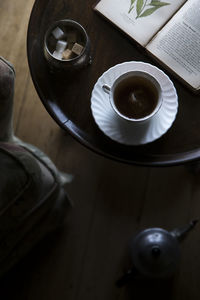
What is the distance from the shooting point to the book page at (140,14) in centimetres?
81

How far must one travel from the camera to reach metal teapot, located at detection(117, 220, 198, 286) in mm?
1049

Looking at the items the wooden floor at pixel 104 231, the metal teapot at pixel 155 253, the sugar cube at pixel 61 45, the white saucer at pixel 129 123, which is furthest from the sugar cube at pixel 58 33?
the metal teapot at pixel 155 253

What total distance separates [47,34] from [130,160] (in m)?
0.33

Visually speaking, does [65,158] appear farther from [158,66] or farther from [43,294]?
[158,66]

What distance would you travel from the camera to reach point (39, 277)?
1171 millimetres

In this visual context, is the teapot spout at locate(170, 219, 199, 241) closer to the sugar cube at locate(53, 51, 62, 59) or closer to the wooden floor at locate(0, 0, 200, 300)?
the wooden floor at locate(0, 0, 200, 300)

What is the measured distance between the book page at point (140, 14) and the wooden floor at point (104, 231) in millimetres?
521

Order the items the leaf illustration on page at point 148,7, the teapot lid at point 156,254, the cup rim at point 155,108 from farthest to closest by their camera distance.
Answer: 1. the teapot lid at point 156,254
2. the leaf illustration on page at point 148,7
3. the cup rim at point 155,108

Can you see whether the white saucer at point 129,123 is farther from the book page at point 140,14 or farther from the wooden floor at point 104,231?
the wooden floor at point 104,231

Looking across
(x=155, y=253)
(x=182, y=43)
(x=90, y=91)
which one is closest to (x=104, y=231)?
(x=155, y=253)

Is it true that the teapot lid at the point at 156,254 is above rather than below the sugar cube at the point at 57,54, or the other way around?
below

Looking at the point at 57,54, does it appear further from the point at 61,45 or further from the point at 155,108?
the point at 155,108

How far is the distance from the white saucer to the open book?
0.17ft

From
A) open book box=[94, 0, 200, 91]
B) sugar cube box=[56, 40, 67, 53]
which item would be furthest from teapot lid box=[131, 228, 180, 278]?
sugar cube box=[56, 40, 67, 53]
